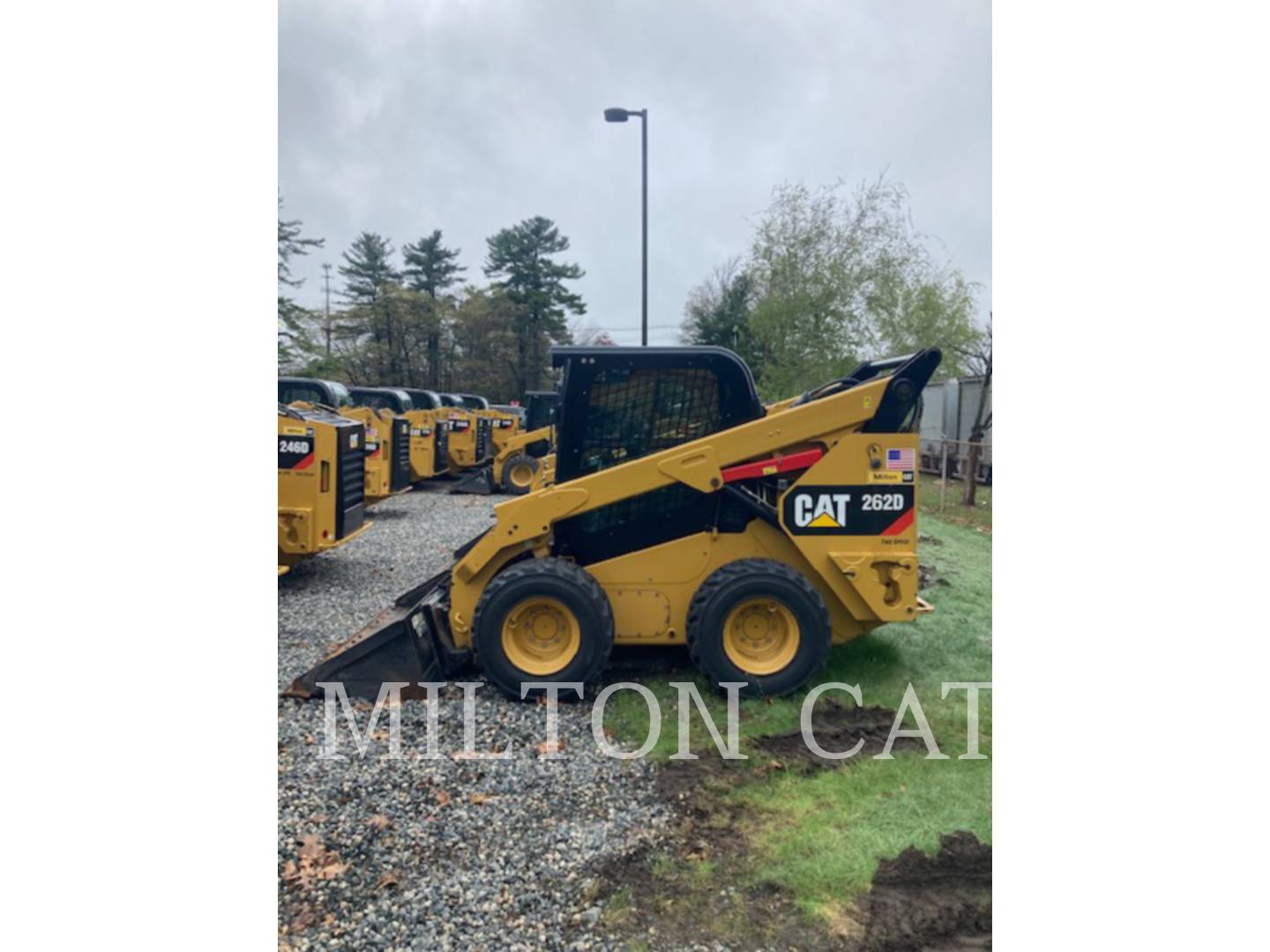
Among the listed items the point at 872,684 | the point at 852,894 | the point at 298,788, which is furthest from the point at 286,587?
the point at 852,894

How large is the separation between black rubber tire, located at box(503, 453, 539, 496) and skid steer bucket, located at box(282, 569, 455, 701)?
1150 centimetres

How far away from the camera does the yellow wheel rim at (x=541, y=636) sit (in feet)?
15.3

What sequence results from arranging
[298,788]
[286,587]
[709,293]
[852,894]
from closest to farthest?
[852,894]
[298,788]
[286,587]
[709,293]

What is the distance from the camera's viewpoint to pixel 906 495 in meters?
4.71

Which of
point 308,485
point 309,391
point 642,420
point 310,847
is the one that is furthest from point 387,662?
point 309,391

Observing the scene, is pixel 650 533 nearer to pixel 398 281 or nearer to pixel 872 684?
pixel 872 684

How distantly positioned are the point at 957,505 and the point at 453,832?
1242cm

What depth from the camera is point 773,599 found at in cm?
460

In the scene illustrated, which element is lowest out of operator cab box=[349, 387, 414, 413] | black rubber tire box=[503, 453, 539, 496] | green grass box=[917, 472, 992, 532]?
green grass box=[917, 472, 992, 532]

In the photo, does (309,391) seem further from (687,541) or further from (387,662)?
(687,541)

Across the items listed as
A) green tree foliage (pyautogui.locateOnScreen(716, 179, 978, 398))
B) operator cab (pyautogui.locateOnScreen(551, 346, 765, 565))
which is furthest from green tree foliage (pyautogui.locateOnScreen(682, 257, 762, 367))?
operator cab (pyautogui.locateOnScreen(551, 346, 765, 565))

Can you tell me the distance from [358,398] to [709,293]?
38.3ft

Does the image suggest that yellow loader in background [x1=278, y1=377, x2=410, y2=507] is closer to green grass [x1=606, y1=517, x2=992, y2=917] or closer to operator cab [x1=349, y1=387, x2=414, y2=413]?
operator cab [x1=349, y1=387, x2=414, y2=413]

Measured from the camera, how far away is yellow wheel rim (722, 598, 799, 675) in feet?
15.2
